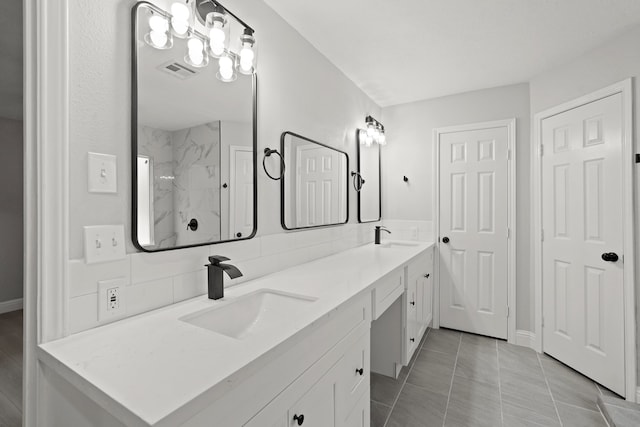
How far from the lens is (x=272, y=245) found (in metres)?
1.71

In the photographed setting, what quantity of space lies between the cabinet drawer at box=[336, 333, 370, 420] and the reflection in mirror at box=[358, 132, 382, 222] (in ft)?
5.17

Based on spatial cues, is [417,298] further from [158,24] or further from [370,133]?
[158,24]

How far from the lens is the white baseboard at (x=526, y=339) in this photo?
2679mm

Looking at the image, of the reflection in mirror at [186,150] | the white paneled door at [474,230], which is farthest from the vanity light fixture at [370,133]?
the reflection in mirror at [186,150]

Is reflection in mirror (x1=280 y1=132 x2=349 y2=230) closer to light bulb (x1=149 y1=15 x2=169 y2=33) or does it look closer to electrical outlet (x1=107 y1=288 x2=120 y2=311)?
light bulb (x1=149 y1=15 x2=169 y2=33)

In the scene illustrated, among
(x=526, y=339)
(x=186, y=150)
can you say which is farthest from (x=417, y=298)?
(x=186, y=150)

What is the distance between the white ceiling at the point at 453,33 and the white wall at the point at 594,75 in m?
0.07

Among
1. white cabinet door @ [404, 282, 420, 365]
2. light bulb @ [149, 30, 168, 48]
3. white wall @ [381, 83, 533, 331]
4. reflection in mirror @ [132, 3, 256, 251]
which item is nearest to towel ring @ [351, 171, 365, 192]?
white wall @ [381, 83, 533, 331]

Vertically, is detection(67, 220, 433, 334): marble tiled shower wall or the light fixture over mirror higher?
the light fixture over mirror

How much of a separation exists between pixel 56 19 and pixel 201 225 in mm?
799

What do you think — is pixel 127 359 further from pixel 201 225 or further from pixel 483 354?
pixel 483 354

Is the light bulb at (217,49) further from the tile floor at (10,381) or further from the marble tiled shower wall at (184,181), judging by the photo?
the tile floor at (10,381)

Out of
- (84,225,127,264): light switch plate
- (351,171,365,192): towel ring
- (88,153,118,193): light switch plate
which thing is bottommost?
(84,225,127,264): light switch plate

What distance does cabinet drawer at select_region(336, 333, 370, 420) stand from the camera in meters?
1.18
